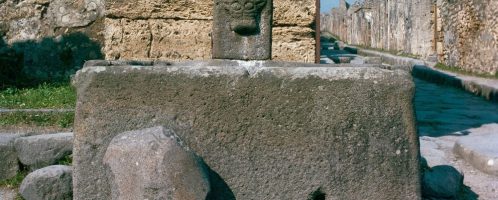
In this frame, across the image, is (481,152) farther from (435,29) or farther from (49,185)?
(435,29)

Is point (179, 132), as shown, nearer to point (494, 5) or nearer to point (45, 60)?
point (45, 60)

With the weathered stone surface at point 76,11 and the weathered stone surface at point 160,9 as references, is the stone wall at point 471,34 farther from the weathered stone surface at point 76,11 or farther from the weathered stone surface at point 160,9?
the weathered stone surface at point 160,9

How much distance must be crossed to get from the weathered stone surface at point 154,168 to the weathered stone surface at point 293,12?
2899 mm

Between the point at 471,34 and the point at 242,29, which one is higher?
the point at 242,29

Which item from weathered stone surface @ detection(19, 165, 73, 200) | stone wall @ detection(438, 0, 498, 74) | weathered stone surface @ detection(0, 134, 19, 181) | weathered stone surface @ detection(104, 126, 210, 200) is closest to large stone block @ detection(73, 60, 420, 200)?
weathered stone surface @ detection(104, 126, 210, 200)

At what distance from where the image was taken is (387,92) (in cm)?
262

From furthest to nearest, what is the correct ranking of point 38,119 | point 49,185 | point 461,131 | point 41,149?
point 461,131 → point 38,119 → point 41,149 → point 49,185

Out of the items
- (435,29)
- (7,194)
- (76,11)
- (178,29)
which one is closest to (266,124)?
(7,194)

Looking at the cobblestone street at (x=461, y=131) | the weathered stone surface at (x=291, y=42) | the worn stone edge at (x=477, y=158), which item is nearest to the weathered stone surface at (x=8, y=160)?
the weathered stone surface at (x=291, y=42)

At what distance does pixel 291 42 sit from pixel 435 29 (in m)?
12.3

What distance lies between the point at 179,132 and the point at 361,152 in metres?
0.71

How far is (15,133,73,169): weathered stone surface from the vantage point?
410 centimetres

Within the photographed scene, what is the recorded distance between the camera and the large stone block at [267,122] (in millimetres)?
2600

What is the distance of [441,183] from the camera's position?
12.0ft
